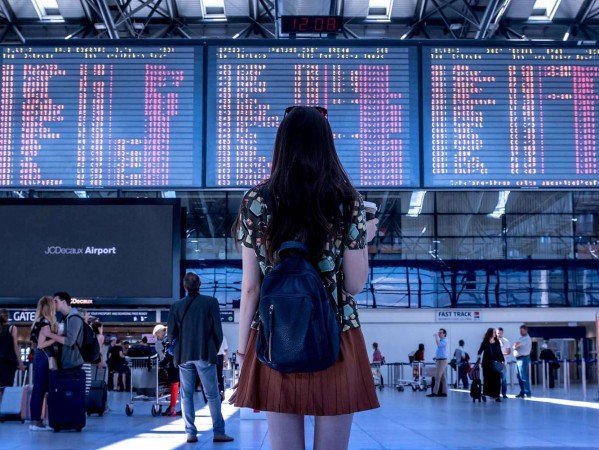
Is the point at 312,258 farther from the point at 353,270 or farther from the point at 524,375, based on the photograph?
the point at 524,375

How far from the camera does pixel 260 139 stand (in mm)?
12609

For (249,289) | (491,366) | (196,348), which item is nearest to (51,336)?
(196,348)

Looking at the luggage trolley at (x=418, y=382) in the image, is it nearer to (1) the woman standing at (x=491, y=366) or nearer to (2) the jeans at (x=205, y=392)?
(1) the woman standing at (x=491, y=366)

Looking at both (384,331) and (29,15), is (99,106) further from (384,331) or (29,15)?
(384,331)

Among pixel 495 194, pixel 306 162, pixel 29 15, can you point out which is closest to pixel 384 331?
pixel 495 194

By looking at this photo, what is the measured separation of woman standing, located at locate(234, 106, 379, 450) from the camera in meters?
2.26

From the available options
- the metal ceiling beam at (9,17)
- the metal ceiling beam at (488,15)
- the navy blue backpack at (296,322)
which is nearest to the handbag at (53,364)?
the navy blue backpack at (296,322)

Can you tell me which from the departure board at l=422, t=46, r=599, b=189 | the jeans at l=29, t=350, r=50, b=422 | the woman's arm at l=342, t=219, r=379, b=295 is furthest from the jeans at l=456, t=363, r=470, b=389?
the woman's arm at l=342, t=219, r=379, b=295

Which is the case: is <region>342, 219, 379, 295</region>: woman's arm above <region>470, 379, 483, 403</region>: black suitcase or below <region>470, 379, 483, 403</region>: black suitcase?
above

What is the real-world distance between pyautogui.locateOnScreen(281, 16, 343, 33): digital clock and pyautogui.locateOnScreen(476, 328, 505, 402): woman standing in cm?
657

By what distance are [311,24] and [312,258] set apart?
11376 millimetres

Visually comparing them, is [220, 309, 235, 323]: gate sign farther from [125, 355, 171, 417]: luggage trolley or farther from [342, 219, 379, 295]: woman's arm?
[342, 219, 379, 295]: woman's arm

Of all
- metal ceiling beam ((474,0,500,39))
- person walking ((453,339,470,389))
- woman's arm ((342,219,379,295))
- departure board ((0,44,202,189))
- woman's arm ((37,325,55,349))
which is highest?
metal ceiling beam ((474,0,500,39))

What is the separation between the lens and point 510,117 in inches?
502
